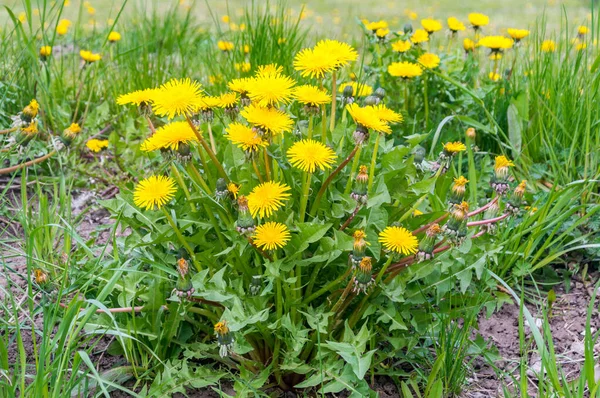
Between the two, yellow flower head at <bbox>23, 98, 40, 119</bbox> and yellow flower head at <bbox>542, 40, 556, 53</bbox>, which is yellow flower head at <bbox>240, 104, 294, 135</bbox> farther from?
yellow flower head at <bbox>542, 40, 556, 53</bbox>

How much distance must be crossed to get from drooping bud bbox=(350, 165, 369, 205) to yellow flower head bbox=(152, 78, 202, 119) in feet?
1.24

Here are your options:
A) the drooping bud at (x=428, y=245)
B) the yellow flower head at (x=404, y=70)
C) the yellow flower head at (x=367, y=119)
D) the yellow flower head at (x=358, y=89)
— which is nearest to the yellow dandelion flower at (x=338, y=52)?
the yellow flower head at (x=367, y=119)

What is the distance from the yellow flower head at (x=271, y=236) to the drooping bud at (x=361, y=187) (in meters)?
0.17

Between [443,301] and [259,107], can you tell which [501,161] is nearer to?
[443,301]

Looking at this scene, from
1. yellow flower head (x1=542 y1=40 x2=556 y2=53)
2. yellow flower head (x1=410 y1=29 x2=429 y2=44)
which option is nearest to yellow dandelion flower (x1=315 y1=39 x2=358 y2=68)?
yellow flower head (x1=410 y1=29 x2=429 y2=44)

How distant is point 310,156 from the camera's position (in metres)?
1.49

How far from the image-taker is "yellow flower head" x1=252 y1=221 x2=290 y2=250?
1.48 metres

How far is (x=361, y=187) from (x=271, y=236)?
8.8 inches

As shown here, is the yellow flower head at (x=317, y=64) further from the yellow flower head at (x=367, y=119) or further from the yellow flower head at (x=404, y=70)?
the yellow flower head at (x=404, y=70)

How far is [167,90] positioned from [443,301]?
84cm

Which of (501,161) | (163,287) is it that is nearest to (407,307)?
(501,161)

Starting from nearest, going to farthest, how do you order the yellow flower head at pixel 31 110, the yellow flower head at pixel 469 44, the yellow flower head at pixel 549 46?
1. the yellow flower head at pixel 31 110
2. the yellow flower head at pixel 549 46
3. the yellow flower head at pixel 469 44

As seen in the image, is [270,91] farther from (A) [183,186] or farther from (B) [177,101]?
(A) [183,186]

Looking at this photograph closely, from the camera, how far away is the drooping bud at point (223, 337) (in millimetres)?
1474
